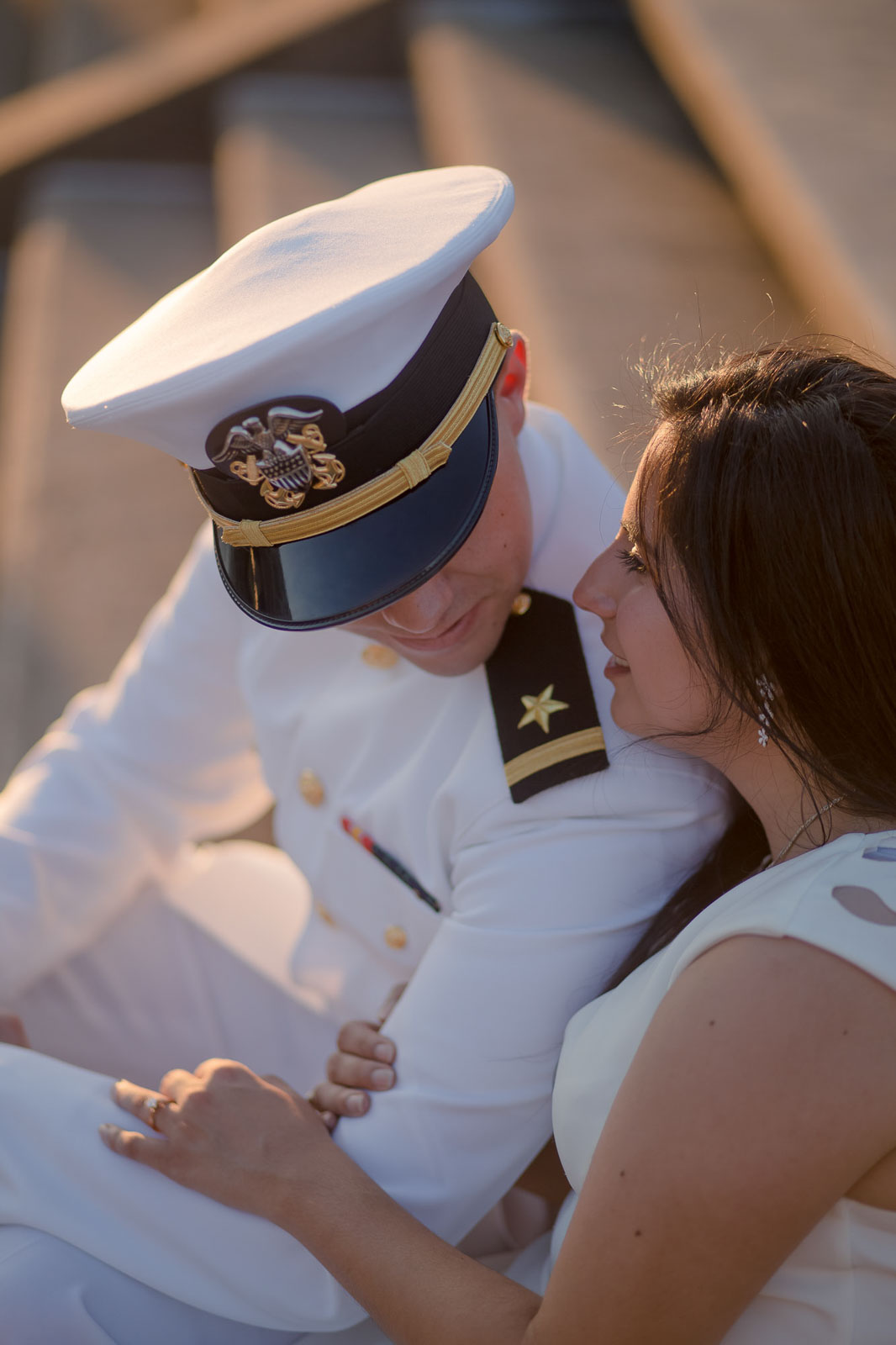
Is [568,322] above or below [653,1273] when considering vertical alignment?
above

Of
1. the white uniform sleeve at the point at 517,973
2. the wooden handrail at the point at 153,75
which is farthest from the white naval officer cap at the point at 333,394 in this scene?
the wooden handrail at the point at 153,75

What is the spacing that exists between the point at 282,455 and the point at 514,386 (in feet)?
1.23

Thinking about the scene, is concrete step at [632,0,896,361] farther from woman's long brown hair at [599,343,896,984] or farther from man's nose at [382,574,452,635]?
man's nose at [382,574,452,635]

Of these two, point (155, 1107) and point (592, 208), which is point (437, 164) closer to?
point (592, 208)

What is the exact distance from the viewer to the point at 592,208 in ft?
10.1

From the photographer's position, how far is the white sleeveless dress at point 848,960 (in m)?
1.03

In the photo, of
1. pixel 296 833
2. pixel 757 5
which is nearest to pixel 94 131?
pixel 757 5

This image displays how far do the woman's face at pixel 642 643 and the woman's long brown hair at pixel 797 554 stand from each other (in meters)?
0.02

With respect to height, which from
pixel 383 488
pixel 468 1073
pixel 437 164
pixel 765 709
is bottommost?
pixel 468 1073

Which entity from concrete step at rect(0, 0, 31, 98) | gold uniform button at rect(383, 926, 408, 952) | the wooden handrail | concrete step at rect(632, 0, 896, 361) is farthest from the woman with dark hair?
concrete step at rect(0, 0, 31, 98)

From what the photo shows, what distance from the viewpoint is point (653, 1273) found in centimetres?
102

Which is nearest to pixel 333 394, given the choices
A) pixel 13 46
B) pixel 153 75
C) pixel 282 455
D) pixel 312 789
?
pixel 282 455

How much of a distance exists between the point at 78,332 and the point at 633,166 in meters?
1.87

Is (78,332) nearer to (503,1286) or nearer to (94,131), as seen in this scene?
(94,131)
